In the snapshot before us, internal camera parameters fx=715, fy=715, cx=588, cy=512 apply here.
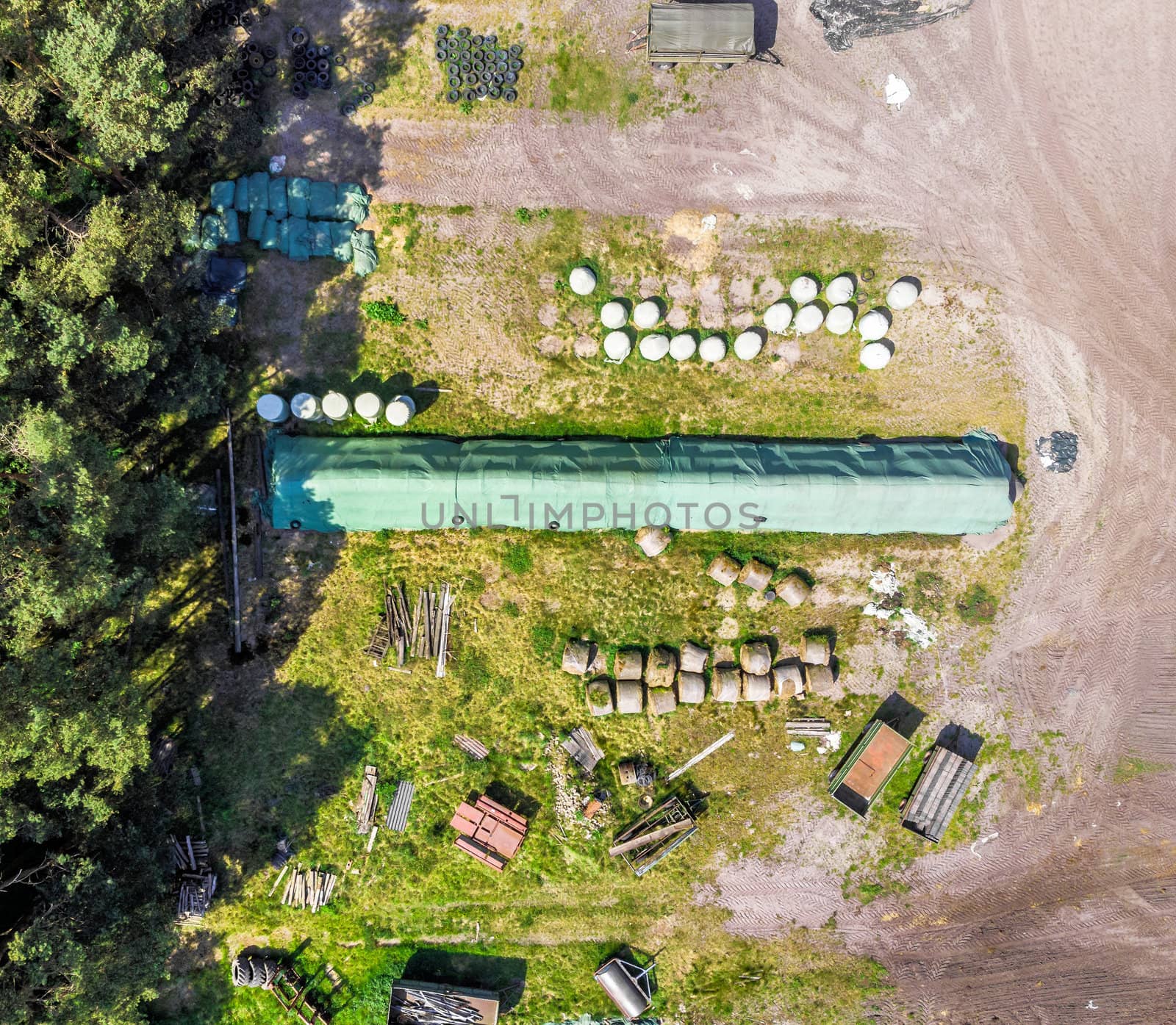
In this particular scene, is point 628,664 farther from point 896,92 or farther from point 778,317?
point 896,92

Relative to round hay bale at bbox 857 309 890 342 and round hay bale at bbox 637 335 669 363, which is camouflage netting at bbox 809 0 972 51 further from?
round hay bale at bbox 637 335 669 363

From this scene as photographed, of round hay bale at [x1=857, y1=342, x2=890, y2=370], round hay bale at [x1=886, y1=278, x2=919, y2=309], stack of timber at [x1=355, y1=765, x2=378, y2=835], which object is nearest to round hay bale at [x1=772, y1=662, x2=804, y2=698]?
round hay bale at [x1=857, y1=342, x2=890, y2=370]

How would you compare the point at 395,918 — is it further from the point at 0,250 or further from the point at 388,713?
the point at 0,250

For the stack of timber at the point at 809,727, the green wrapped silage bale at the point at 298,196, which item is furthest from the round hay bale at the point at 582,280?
the stack of timber at the point at 809,727

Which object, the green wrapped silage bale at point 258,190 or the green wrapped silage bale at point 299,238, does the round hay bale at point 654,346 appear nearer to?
the green wrapped silage bale at point 299,238

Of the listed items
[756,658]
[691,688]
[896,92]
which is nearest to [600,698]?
[691,688]

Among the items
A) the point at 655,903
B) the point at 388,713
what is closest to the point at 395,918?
the point at 388,713
